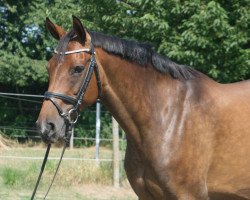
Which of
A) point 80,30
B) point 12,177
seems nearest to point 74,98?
point 80,30

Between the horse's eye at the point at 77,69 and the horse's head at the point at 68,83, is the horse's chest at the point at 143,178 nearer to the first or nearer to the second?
the horse's head at the point at 68,83

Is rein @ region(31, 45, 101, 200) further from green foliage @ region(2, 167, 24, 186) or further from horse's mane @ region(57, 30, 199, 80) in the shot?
green foliage @ region(2, 167, 24, 186)

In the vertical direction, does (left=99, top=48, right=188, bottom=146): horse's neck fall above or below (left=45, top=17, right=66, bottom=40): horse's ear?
below

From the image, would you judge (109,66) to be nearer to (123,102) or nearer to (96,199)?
(123,102)

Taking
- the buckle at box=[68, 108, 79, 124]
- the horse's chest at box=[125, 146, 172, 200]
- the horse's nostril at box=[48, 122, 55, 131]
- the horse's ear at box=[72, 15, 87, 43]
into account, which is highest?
the horse's ear at box=[72, 15, 87, 43]

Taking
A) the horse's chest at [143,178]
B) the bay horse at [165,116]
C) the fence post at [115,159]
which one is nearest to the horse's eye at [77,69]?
the bay horse at [165,116]

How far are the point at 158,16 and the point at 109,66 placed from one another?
4410 millimetres

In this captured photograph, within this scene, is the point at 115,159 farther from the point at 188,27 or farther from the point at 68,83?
the point at 68,83

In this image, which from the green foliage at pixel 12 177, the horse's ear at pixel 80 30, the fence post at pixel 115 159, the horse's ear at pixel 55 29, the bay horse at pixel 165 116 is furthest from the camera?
the fence post at pixel 115 159

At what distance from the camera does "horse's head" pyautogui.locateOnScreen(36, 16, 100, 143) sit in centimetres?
315

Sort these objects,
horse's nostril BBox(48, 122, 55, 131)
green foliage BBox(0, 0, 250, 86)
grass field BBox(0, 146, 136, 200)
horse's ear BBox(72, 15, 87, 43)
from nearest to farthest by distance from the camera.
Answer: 1. horse's nostril BBox(48, 122, 55, 131)
2. horse's ear BBox(72, 15, 87, 43)
3. green foliage BBox(0, 0, 250, 86)
4. grass field BBox(0, 146, 136, 200)

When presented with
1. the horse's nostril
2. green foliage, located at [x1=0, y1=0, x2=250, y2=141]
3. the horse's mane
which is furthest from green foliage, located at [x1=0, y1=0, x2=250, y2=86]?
the horse's nostril

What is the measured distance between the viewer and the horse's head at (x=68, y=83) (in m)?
3.15

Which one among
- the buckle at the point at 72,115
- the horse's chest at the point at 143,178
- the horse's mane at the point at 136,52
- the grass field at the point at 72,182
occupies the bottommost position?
the grass field at the point at 72,182
